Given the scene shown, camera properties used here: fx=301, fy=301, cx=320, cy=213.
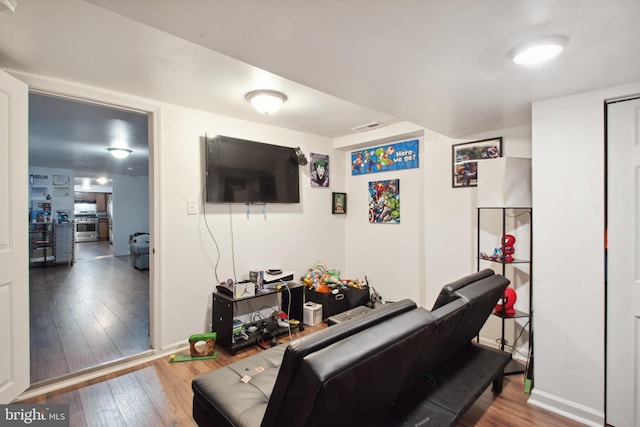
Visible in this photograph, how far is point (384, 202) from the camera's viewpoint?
382 centimetres

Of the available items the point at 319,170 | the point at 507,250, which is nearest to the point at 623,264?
the point at 507,250

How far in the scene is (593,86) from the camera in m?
1.78

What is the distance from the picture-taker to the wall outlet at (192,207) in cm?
283

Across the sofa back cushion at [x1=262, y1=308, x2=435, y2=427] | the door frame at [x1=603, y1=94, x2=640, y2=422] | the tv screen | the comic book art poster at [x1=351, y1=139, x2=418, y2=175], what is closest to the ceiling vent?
the comic book art poster at [x1=351, y1=139, x2=418, y2=175]

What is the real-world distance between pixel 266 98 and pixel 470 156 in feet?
6.56

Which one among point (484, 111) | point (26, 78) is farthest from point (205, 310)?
point (484, 111)

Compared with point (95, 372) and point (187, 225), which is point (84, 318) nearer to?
point (95, 372)

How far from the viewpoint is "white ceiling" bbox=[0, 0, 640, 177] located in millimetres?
1102

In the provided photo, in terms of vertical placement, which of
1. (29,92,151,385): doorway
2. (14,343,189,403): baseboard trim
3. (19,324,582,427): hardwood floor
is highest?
(29,92,151,385): doorway

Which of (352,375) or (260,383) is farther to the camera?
(260,383)

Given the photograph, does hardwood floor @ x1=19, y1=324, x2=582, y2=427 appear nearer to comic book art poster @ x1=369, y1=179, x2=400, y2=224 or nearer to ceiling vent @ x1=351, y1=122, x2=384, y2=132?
comic book art poster @ x1=369, y1=179, x2=400, y2=224

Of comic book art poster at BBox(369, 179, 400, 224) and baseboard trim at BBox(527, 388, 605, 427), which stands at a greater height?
comic book art poster at BBox(369, 179, 400, 224)

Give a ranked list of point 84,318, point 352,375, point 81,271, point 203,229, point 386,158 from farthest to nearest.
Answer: point 81,271
point 386,158
point 84,318
point 203,229
point 352,375

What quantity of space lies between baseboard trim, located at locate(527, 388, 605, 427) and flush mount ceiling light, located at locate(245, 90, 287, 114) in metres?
2.80
